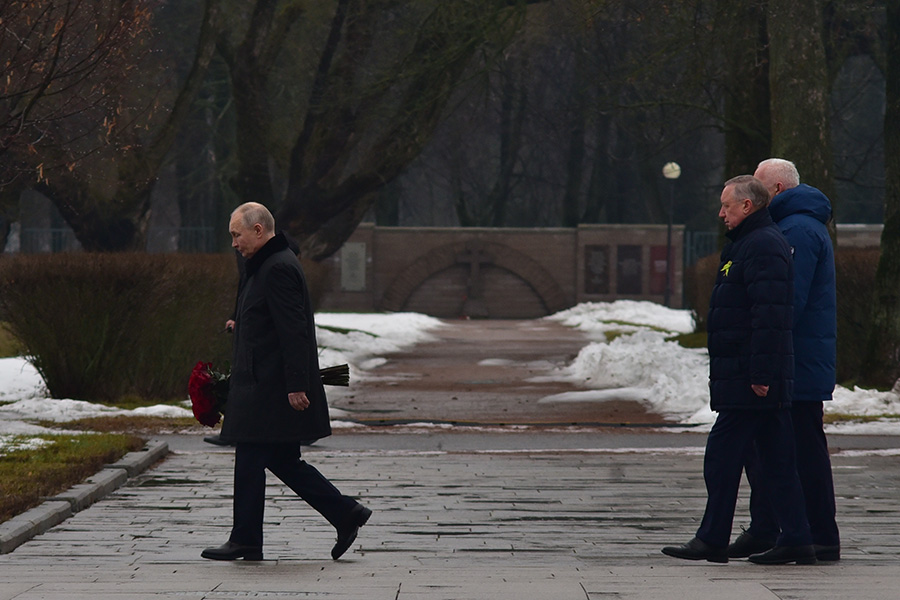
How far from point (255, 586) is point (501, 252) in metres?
48.0

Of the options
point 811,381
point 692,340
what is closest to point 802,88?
point 811,381

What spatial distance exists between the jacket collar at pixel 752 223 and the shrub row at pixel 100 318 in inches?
400

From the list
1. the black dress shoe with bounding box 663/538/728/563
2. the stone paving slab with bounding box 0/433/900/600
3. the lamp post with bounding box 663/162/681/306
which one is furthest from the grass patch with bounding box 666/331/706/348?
the black dress shoe with bounding box 663/538/728/563

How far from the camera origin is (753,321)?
6.82 metres

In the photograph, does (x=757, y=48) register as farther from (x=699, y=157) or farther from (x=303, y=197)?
(x=699, y=157)

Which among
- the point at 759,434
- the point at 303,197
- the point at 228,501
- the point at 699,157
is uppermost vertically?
the point at 699,157

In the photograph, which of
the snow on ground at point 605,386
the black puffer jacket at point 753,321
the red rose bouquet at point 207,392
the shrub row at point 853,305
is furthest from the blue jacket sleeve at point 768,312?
the shrub row at point 853,305

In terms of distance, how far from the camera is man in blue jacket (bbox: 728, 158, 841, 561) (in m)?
7.08

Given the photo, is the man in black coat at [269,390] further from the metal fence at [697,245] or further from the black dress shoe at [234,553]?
the metal fence at [697,245]

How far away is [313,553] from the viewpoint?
7477mm

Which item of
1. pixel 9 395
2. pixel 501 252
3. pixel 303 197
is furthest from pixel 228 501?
pixel 501 252

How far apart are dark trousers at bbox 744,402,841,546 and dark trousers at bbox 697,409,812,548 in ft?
0.44

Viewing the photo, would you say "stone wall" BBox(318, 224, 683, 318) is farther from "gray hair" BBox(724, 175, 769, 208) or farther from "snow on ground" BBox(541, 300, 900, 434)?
"gray hair" BBox(724, 175, 769, 208)

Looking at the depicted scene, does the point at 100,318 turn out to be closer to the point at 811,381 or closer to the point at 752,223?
the point at 752,223
